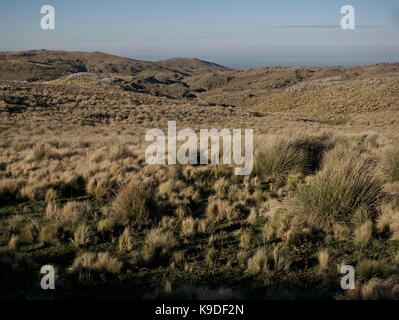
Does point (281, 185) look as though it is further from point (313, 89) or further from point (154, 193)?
point (313, 89)

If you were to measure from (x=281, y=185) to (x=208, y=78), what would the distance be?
4990 inches

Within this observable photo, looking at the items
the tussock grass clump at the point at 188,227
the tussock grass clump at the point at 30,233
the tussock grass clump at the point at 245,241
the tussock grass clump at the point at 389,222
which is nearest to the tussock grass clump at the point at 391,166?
the tussock grass clump at the point at 389,222

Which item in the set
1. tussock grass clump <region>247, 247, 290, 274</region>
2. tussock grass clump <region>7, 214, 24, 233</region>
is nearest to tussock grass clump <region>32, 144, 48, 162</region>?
tussock grass clump <region>7, 214, 24, 233</region>

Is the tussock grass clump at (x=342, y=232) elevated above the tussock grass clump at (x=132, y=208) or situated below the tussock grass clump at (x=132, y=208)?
below

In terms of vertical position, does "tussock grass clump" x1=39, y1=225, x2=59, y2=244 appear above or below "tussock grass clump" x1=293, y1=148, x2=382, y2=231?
below

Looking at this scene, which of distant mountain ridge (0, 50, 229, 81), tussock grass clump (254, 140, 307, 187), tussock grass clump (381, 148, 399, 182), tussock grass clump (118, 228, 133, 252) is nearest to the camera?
tussock grass clump (118, 228, 133, 252)

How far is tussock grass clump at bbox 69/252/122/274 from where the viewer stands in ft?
10.7

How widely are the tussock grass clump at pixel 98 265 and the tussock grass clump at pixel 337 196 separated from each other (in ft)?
9.67

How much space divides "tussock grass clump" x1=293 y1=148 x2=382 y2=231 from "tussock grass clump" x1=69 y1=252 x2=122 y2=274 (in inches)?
116

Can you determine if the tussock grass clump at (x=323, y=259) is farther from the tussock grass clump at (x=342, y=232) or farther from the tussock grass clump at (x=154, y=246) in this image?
the tussock grass clump at (x=154, y=246)

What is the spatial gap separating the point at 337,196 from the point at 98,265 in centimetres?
369

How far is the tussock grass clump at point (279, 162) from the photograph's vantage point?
6.63 metres

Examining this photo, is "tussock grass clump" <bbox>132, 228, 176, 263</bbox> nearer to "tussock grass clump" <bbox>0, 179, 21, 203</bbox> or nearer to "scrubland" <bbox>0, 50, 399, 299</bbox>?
"scrubland" <bbox>0, 50, 399, 299</bbox>
